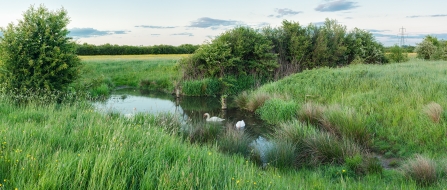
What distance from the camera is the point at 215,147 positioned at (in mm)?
6875

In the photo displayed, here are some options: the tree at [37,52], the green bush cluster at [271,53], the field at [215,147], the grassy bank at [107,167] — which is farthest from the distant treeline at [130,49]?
the grassy bank at [107,167]

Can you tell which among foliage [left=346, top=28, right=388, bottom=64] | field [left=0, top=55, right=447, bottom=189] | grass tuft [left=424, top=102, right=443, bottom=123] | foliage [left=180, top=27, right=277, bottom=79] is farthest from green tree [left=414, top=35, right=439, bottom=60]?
grass tuft [left=424, top=102, right=443, bottom=123]

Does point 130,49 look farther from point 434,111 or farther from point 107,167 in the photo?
point 107,167

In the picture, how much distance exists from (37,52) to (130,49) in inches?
1957

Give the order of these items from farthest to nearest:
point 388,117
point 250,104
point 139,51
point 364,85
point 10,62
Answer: point 139,51 → point 250,104 → point 364,85 → point 10,62 → point 388,117

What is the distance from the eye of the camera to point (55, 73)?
1291 centimetres

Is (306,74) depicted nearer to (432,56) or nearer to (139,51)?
(432,56)

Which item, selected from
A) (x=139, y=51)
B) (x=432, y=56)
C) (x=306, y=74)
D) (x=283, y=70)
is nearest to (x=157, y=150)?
(x=306, y=74)

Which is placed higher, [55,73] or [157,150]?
[55,73]

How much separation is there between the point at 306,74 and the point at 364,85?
392 centimetres

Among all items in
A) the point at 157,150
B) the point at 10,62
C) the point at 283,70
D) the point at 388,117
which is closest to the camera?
the point at 157,150

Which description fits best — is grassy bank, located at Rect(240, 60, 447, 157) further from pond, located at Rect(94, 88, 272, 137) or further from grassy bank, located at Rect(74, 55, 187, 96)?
grassy bank, located at Rect(74, 55, 187, 96)

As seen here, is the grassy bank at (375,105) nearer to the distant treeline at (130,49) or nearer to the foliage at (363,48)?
the foliage at (363,48)

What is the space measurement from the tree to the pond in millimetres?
1917
